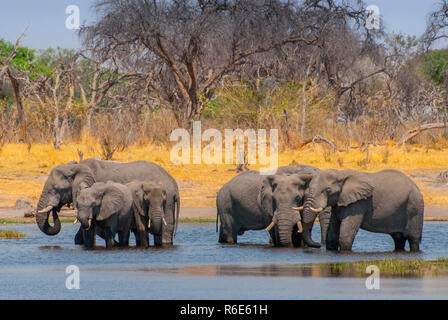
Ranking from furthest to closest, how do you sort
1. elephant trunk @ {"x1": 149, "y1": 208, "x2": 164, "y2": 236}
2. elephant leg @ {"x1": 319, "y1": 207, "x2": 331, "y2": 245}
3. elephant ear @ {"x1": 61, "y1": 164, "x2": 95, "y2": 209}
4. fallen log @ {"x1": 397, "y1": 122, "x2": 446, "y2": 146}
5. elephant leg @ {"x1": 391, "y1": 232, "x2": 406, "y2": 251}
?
fallen log @ {"x1": 397, "y1": 122, "x2": 446, "y2": 146} → elephant ear @ {"x1": 61, "y1": 164, "x2": 95, "y2": 209} → elephant trunk @ {"x1": 149, "y1": 208, "x2": 164, "y2": 236} → elephant leg @ {"x1": 319, "y1": 207, "x2": 331, "y2": 245} → elephant leg @ {"x1": 391, "y1": 232, "x2": 406, "y2": 251}

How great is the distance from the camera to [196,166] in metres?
30.3

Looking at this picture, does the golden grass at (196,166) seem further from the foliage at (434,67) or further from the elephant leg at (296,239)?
the foliage at (434,67)

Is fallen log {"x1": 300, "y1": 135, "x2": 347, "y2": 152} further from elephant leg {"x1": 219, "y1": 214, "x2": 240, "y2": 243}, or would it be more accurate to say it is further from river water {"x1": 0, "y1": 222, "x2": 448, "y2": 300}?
elephant leg {"x1": 219, "y1": 214, "x2": 240, "y2": 243}

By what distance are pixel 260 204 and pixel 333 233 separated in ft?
5.49

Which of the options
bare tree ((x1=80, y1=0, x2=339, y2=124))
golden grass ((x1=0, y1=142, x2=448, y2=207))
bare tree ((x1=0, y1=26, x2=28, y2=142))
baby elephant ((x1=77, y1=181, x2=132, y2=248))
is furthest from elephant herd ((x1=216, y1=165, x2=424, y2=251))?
bare tree ((x1=0, y1=26, x2=28, y2=142))

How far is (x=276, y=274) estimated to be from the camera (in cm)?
1354

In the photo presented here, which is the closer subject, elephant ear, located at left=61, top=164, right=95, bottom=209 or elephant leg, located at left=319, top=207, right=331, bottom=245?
elephant leg, located at left=319, top=207, right=331, bottom=245

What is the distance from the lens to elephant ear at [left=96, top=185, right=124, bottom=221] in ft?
55.8

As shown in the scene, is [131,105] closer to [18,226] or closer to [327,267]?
[18,226]

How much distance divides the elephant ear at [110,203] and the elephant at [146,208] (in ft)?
2.68

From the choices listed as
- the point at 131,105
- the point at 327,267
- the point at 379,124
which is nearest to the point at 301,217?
the point at 327,267

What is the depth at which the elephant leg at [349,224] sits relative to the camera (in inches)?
649

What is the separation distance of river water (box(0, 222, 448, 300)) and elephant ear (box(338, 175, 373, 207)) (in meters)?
0.92

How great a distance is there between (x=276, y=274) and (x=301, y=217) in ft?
12.7
